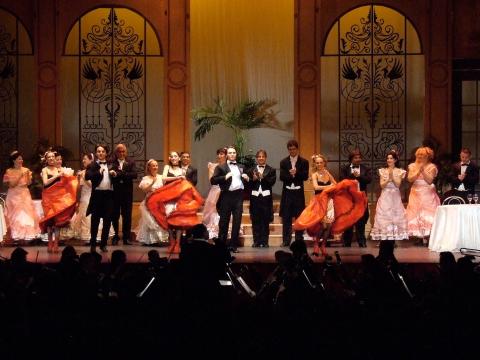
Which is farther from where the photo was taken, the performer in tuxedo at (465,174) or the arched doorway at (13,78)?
the arched doorway at (13,78)

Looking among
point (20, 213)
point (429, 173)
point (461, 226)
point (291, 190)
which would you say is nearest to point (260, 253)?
point (291, 190)

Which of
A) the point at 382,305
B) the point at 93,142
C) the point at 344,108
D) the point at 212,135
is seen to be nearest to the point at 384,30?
the point at 344,108

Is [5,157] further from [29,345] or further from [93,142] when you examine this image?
[29,345]

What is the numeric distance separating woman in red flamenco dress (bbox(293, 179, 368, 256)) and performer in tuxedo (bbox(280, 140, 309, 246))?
2.42 feet

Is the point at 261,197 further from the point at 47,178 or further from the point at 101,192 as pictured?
the point at 47,178

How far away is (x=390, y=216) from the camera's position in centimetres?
1266

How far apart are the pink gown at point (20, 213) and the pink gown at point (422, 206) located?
505 cm

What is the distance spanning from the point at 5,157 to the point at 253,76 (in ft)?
13.8

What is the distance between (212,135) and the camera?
52.7ft

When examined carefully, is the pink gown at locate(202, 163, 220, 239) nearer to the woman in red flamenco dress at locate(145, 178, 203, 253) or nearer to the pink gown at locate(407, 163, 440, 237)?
the woman in red flamenco dress at locate(145, 178, 203, 253)

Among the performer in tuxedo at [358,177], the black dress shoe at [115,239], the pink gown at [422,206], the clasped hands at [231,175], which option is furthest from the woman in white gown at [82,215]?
the pink gown at [422,206]

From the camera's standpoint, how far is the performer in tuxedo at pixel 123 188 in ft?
39.7

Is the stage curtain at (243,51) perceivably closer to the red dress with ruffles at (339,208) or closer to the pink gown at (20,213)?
the pink gown at (20,213)

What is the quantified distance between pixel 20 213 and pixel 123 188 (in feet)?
4.72
